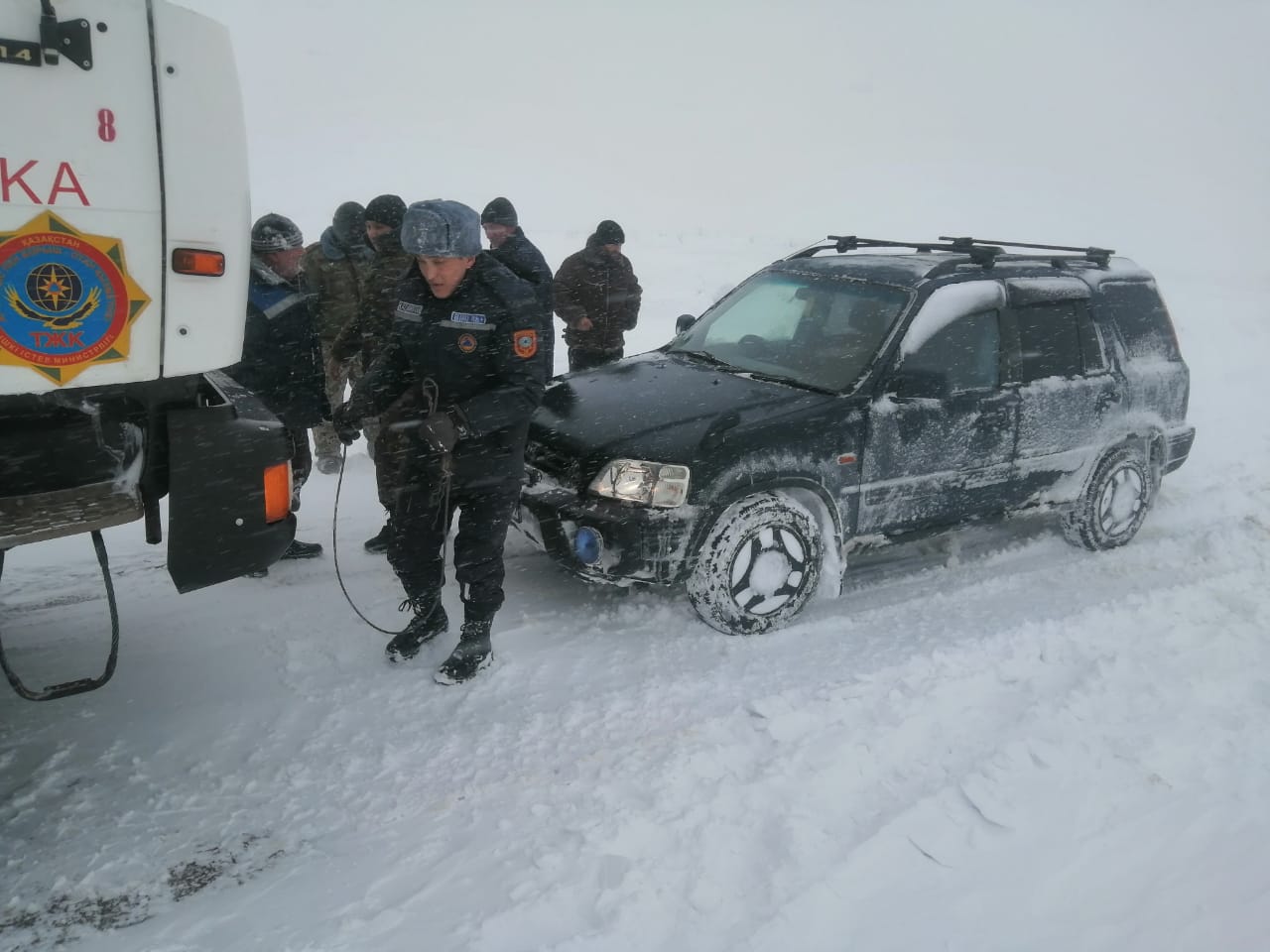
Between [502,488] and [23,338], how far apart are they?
1762mm

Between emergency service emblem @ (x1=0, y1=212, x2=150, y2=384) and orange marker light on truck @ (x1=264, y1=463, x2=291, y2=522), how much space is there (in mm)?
601

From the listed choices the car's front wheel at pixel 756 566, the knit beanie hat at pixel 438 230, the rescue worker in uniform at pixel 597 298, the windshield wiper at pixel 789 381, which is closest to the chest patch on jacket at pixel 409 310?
the knit beanie hat at pixel 438 230

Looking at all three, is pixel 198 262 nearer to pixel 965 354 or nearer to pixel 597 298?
pixel 965 354

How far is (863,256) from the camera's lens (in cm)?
Answer: 532

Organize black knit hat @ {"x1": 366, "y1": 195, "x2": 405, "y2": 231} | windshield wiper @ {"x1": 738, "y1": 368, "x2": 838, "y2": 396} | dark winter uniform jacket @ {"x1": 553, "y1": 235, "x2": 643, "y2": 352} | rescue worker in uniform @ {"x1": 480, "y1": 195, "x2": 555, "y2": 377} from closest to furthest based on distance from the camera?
windshield wiper @ {"x1": 738, "y1": 368, "x2": 838, "y2": 396} < black knit hat @ {"x1": 366, "y1": 195, "x2": 405, "y2": 231} < rescue worker in uniform @ {"x1": 480, "y1": 195, "x2": 555, "y2": 377} < dark winter uniform jacket @ {"x1": 553, "y1": 235, "x2": 643, "y2": 352}

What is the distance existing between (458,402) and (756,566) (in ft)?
5.21

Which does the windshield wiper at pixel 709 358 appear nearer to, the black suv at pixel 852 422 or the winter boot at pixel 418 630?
the black suv at pixel 852 422

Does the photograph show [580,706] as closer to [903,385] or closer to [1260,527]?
[903,385]

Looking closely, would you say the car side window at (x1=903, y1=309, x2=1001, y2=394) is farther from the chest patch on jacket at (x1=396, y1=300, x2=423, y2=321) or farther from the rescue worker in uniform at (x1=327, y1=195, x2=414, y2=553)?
the rescue worker in uniform at (x1=327, y1=195, x2=414, y2=553)

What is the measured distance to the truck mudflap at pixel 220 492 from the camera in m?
2.85

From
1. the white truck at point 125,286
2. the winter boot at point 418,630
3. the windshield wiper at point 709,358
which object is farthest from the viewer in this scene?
the windshield wiper at point 709,358

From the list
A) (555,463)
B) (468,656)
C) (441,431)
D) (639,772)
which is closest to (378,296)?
(555,463)

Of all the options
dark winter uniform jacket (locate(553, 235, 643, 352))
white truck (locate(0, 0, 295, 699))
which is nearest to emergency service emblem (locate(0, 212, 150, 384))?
white truck (locate(0, 0, 295, 699))

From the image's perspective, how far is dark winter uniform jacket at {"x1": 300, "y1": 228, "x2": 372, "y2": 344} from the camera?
6.09m
